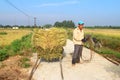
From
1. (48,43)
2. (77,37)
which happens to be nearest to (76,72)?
(77,37)

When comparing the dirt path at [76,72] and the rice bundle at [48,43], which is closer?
the dirt path at [76,72]

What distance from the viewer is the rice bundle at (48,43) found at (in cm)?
1342

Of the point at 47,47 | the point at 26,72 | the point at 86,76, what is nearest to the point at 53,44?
the point at 47,47

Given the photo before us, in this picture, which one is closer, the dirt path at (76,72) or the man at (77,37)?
the dirt path at (76,72)

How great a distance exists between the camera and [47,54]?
44.1 feet

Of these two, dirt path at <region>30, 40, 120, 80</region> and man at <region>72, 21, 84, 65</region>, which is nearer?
dirt path at <region>30, 40, 120, 80</region>

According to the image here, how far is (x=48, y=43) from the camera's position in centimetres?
1354

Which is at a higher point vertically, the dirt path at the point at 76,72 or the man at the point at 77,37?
the man at the point at 77,37

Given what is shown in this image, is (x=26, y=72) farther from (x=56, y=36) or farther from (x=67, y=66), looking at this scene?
(x=56, y=36)

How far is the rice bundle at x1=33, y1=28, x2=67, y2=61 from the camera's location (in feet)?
44.0

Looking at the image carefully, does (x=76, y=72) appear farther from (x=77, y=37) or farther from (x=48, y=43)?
(x=48, y=43)

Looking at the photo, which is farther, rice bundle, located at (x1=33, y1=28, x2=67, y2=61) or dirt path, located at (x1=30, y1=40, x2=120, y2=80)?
rice bundle, located at (x1=33, y1=28, x2=67, y2=61)

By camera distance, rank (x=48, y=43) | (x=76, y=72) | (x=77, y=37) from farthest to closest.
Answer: (x=48, y=43)
(x=77, y=37)
(x=76, y=72)

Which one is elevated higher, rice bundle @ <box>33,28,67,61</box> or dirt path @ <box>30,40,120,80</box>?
rice bundle @ <box>33,28,67,61</box>
